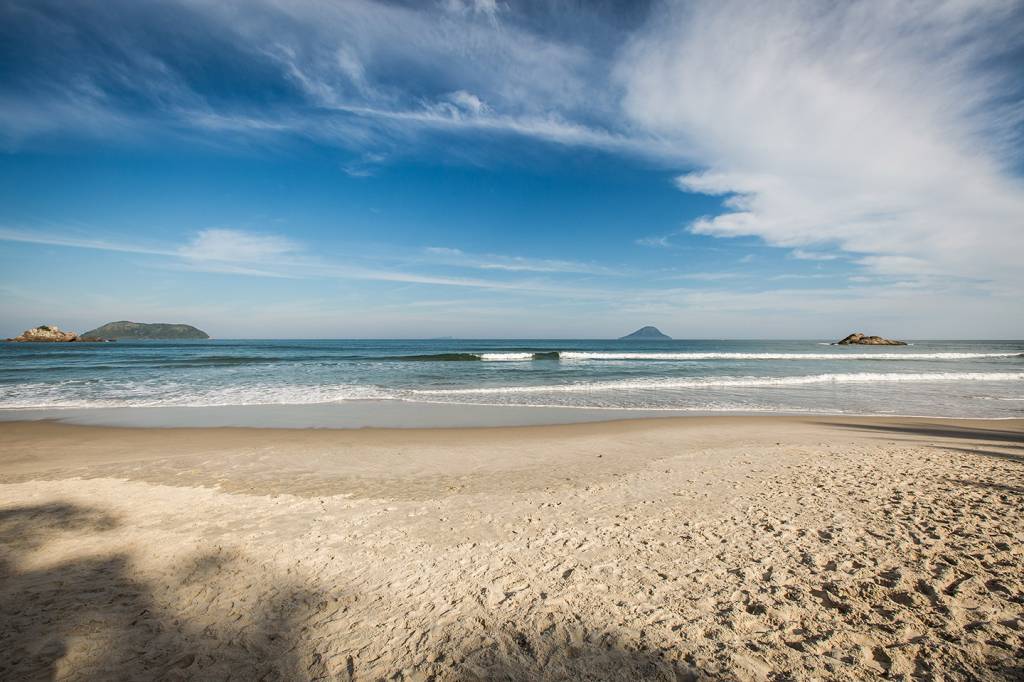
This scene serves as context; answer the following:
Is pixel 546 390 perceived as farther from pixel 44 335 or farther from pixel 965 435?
pixel 44 335

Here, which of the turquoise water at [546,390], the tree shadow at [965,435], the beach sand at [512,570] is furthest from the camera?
the turquoise water at [546,390]

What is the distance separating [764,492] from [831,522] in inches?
44.2

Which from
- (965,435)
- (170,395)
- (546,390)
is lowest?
(965,435)

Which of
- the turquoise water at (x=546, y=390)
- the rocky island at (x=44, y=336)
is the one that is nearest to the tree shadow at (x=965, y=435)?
the turquoise water at (x=546, y=390)

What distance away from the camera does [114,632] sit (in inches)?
129

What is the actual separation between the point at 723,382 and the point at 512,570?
20.4m

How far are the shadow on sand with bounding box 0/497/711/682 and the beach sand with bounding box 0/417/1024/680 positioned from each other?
17 mm

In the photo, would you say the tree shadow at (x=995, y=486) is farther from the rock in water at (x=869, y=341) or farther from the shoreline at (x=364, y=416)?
the rock in water at (x=869, y=341)

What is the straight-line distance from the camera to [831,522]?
5121 mm

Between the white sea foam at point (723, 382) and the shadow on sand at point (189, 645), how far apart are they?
557 inches

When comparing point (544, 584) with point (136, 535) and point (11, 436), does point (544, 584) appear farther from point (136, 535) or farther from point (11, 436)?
point (11, 436)

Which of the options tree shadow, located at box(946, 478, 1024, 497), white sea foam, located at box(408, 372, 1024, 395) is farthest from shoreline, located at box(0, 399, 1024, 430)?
tree shadow, located at box(946, 478, 1024, 497)

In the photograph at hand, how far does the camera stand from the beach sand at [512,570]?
3.06 metres

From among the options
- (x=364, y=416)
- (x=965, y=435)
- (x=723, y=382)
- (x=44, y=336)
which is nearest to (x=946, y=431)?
(x=965, y=435)
